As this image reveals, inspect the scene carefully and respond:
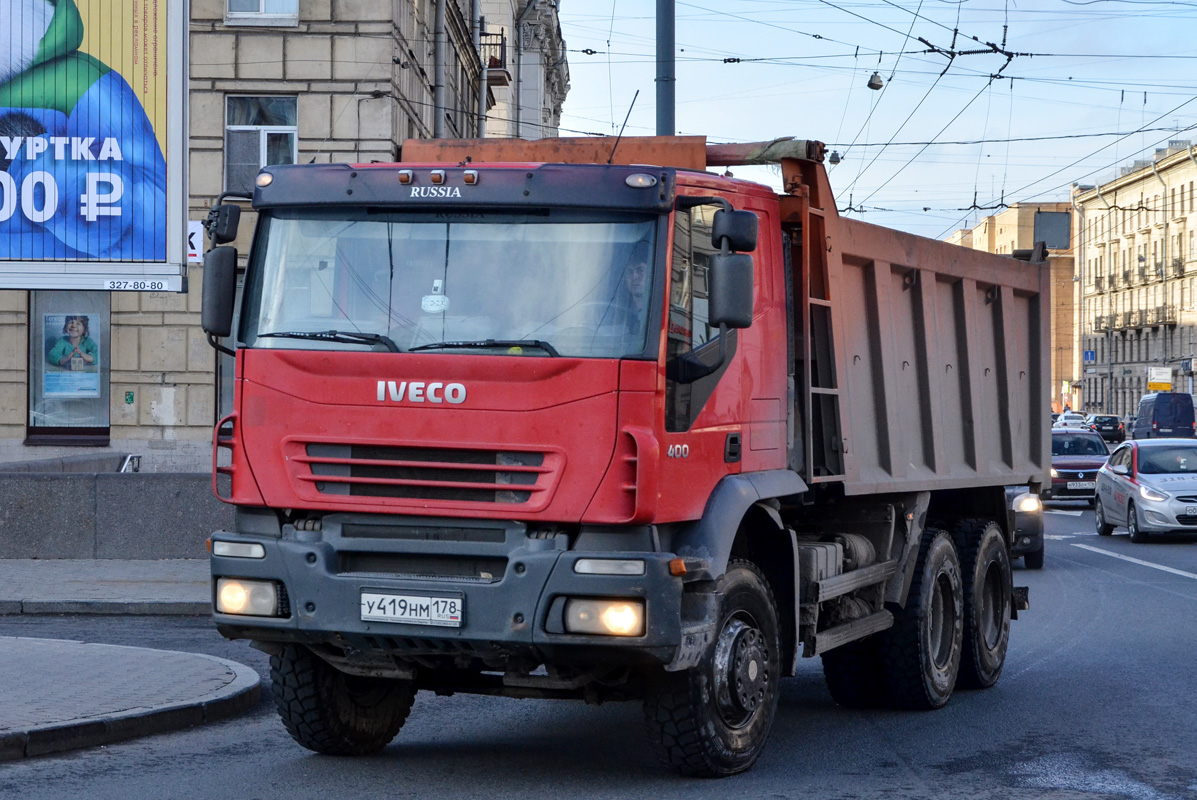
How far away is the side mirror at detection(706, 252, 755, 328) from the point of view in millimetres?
6375

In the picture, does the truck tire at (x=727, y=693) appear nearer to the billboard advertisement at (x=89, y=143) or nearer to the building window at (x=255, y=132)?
the billboard advertisement at (x=89, y=143)

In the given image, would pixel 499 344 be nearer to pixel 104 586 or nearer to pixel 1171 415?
pixel 104 586

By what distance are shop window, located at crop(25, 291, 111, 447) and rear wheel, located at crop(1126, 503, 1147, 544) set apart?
15.2m

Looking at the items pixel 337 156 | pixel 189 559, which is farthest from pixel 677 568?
pixel 337 156

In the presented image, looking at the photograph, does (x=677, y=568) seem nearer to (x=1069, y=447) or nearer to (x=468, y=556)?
(x=468, y=556)

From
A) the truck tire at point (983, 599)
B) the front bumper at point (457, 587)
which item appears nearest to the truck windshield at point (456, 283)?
the front bumper at point (457, 587)

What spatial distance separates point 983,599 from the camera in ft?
33.7

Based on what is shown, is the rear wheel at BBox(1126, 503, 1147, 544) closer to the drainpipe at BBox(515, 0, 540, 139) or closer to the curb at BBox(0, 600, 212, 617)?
the curb at BBox(0, 600, 212, 617)

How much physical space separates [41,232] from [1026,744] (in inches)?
668

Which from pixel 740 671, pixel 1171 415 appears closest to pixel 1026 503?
pixel 740 671

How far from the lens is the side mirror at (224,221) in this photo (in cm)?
679

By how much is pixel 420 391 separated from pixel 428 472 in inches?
12.3

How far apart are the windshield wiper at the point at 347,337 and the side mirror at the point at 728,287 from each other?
4.07 feet

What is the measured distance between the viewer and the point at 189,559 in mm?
16125
